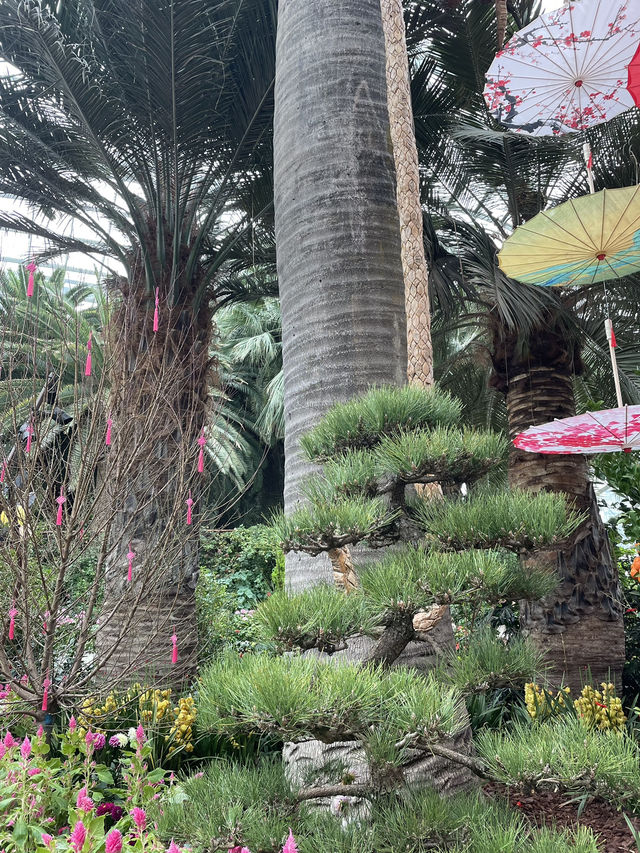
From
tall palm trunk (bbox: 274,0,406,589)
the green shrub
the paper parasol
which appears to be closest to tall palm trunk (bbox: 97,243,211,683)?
tall palm trunk (bbox: 274,0,406,589)

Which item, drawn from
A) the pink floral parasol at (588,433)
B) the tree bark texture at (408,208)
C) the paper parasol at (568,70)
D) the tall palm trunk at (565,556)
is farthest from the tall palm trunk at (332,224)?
the tall palm trunk at (565,556)

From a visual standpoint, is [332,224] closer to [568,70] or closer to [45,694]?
[568,70]

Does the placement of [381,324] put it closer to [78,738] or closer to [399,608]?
[399,608]

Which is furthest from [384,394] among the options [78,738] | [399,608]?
[78,738]

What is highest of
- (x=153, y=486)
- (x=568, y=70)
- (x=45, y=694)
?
(x=568, y=70)

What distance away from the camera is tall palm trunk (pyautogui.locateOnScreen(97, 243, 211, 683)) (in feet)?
11.6

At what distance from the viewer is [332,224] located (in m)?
2.73

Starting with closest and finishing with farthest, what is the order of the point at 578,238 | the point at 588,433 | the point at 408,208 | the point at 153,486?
the point at 408,208, the point at 588,433, the point at 578,238, the point at 153,486

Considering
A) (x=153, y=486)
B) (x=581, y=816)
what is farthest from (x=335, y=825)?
(x=153, y=486)

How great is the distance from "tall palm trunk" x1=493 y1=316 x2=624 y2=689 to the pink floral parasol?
1.49 m

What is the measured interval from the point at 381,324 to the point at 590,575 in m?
3.45

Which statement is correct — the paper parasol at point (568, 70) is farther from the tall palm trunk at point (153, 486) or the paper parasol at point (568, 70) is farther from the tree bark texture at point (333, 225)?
the tall palm trunk at point (153, 486)

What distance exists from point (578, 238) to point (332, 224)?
1327 millimetres

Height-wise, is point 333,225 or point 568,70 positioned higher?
point 568,70
